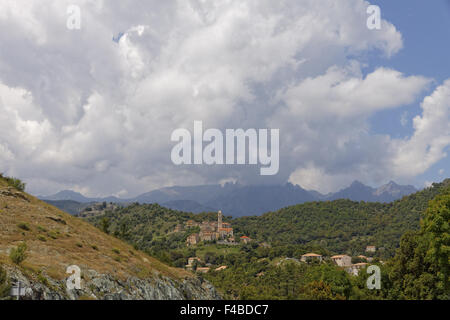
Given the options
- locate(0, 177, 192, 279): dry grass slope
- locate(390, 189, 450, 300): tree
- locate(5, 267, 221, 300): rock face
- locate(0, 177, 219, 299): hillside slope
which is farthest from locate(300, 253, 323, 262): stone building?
locate(0, 177, 192, 279): dry grass slope

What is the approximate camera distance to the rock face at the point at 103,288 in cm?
2227

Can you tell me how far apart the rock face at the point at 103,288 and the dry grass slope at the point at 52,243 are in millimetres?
1054

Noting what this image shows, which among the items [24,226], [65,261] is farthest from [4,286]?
[24,226]

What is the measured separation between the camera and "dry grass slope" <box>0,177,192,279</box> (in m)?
28.5

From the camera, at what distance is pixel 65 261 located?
2992cm

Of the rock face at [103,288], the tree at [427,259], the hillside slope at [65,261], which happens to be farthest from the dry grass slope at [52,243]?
the tree at [427,259]

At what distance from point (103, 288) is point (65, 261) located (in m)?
4.26

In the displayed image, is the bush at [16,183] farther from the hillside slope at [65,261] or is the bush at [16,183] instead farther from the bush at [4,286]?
the bush at [4,286]

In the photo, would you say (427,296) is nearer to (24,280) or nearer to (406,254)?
(406,254)

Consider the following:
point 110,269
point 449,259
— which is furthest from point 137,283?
point 449,259

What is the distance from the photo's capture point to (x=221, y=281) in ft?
407

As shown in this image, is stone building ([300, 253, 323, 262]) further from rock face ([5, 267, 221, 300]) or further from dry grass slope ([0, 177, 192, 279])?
dry grass slope ([0, 177, 192, 279])
